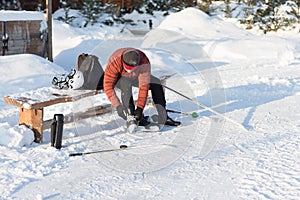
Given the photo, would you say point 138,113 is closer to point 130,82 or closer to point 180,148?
point 130,82

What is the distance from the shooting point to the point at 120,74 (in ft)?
17.3

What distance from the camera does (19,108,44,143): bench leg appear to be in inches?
181

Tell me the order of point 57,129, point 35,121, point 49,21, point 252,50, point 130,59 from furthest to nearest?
point 252,50
point 49,21
point 130,59
point 35,121
point 57,129

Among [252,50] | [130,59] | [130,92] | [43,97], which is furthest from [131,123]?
[252,50]

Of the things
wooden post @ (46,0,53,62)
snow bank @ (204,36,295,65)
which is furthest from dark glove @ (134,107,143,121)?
snow bank @ (204,36,295,65)

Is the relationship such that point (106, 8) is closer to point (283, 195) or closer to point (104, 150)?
point (104, 150)

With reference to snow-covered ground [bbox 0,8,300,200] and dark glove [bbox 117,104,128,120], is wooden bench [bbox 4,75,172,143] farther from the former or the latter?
dark glove [bbox 117,104,128,120]

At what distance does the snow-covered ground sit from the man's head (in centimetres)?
81

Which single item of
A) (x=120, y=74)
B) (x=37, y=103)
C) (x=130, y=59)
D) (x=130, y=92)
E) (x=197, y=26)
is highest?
(x=130, y=59)

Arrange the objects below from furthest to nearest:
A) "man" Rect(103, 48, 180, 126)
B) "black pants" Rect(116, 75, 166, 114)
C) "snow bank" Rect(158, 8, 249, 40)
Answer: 1. "snow bank" Rect(158, 8, 249, 40)
2. "black pants" Rect(116, 75, 166, 114)
3. "man" Rect(103, 48, 180, 126)

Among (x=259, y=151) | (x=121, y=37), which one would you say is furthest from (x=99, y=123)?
(x=121, y=37)

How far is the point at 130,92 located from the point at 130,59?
55cm

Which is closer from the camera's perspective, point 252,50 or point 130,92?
point 130,92

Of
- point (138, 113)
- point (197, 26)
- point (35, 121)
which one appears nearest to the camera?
point (35, 121)
